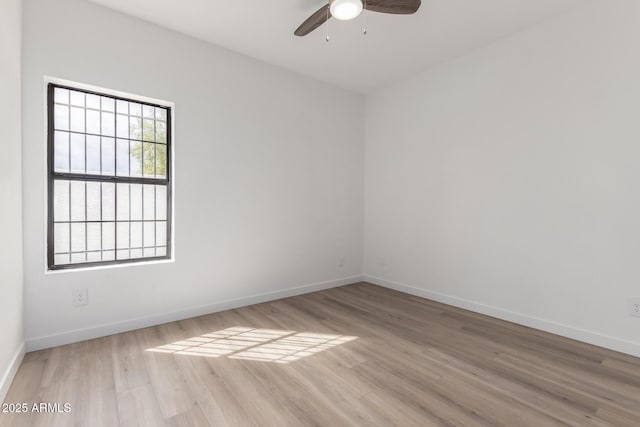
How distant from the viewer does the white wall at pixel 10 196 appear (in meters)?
1.77

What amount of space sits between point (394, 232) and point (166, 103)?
3.05 metres

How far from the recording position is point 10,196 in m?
1.93

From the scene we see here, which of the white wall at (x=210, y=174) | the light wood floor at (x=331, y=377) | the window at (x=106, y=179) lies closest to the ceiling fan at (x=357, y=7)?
the white wall at (x=210, y=174)

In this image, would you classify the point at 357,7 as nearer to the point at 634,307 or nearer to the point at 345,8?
the point at 345,8

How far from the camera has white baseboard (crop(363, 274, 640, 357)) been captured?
2406mm

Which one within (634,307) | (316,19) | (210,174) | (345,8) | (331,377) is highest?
(316,19)

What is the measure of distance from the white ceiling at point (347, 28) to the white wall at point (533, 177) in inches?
10.9

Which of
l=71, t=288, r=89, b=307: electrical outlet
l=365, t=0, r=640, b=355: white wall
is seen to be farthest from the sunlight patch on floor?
l=365, t=0, r=640, b=355: white wall

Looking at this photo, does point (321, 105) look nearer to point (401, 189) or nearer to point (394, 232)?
point (401, 189)

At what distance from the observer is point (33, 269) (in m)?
2.32

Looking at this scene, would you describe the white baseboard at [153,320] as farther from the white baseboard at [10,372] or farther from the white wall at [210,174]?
the white baseboard at [10,372]

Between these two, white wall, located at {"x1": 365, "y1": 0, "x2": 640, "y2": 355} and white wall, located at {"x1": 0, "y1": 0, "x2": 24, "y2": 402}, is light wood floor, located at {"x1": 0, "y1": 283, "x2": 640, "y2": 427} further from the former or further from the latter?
white wall, located at {"x1": 365, "y1": 0, "x2": 640, "y2": 355}

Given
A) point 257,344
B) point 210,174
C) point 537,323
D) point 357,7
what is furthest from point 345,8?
point 537,323

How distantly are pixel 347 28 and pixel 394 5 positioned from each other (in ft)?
2.82
